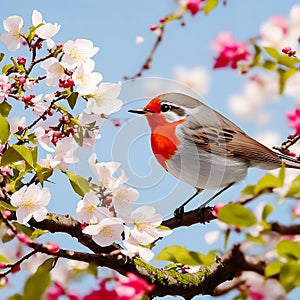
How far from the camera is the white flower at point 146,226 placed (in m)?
2.00

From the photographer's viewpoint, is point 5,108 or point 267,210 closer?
point 267,210

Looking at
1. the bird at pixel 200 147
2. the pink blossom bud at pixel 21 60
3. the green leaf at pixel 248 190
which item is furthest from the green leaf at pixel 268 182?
the pink blossom bud at pixel 21 60

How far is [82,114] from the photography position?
Result: 2326 millimetres

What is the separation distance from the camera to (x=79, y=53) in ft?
7.63

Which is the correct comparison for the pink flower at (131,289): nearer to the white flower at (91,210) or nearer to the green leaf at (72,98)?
the white flower at (91,210)

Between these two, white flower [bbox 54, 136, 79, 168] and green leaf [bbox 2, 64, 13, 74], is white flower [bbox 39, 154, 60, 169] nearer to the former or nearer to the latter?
white flower [bbox 54, 136, 79, 168]

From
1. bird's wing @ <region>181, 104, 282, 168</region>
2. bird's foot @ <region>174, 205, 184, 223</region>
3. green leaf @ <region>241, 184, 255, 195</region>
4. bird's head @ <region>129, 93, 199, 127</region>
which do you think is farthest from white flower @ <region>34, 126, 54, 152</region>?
green leaf @ <region>241, 184, 255, 195</region>

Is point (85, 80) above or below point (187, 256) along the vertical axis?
above

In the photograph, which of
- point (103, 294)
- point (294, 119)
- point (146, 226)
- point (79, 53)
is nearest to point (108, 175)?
point (146, 226)

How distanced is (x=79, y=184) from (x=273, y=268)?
3.15ft

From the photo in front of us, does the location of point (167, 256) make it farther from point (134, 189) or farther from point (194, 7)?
point (194, 7)

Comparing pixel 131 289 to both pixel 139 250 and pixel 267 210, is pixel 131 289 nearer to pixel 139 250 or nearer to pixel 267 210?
pixel 267 210

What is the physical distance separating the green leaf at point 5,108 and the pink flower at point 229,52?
3.16 ft

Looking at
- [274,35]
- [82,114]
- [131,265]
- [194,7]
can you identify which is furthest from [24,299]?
[274,35]
